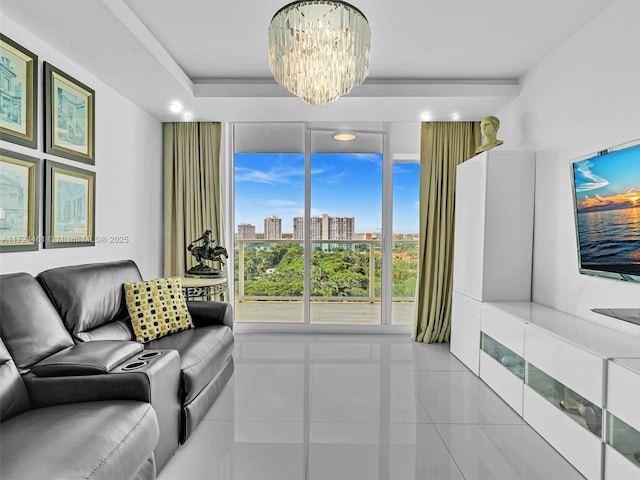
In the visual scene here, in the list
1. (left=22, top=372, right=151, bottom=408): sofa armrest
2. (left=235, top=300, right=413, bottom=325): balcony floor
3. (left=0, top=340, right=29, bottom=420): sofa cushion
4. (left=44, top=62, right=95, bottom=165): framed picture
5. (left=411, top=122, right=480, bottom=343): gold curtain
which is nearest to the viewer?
(left=0, top=340, right=29, bottom=420): sofa cushion

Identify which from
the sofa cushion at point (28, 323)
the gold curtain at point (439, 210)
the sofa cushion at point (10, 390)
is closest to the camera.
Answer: the sofa cushion at point (10, 390)

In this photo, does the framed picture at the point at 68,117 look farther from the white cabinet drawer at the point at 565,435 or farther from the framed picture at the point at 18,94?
the white cabinet drawer at the point at 565,435

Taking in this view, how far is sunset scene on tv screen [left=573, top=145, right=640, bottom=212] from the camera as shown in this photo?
2.20 metres

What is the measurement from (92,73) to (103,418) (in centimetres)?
271

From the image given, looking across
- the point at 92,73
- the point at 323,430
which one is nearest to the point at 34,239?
the point at 92,73

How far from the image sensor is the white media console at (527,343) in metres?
1.88

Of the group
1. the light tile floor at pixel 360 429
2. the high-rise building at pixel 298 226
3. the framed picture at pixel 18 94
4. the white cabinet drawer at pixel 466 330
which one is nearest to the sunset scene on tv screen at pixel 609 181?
the white cabinet drawer at pixel 466 330

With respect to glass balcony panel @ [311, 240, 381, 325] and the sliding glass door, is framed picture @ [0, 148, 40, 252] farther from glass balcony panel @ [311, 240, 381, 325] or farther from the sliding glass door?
glass balcony panel @ [311, 240, 381, 325]

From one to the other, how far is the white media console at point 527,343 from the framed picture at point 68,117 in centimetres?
323

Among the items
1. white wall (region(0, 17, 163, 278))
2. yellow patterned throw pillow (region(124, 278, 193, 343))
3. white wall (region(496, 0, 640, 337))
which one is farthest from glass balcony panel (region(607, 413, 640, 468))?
white wall (region(0, 17, 163, 278))

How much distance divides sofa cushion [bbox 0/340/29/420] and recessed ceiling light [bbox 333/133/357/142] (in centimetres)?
388

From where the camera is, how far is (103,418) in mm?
1617

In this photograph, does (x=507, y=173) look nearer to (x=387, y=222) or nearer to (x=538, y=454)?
(x=387, y=222)

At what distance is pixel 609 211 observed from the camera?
2.38 m
